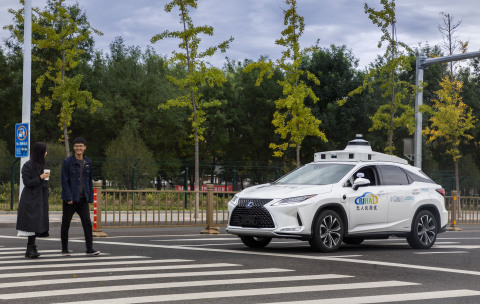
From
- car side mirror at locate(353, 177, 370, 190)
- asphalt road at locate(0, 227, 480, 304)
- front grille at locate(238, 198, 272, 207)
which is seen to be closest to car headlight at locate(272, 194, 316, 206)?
front grille at locate(238, 198, 272, 207)

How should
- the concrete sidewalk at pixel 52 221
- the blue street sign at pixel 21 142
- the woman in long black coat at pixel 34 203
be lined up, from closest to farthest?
the woman in long black coat at pixel 34 203 < the blue street sign at pixel 21 142 < the concrete sidewalk at pixel 52 221

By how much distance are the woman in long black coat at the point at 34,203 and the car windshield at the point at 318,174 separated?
4536 millimetres

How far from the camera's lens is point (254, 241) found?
1318 centimetres

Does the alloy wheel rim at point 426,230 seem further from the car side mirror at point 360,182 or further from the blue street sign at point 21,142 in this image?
the blue street sign at point 21,142

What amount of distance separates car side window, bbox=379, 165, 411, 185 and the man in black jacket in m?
5.53

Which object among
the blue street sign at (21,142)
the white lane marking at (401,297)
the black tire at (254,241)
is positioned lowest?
the white lane marking at (401,297)

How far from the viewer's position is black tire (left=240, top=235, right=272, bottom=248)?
13.1 m

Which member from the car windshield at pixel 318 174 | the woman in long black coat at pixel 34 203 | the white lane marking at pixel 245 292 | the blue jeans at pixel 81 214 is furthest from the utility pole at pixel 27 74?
the white lane marking at pixel 245 292

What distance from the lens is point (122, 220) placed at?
17422mm

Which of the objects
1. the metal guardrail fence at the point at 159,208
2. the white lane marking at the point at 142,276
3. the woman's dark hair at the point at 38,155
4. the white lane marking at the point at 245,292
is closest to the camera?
the white lane marking at the point at 245,292

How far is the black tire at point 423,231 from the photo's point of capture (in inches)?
537

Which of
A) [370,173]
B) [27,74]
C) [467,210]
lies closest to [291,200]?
[370,173]

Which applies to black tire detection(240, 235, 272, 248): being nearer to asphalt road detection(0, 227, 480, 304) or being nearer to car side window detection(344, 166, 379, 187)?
asphalt road detection(0, 227, 480, 304)

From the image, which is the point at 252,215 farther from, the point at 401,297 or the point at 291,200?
the point at 401,297
